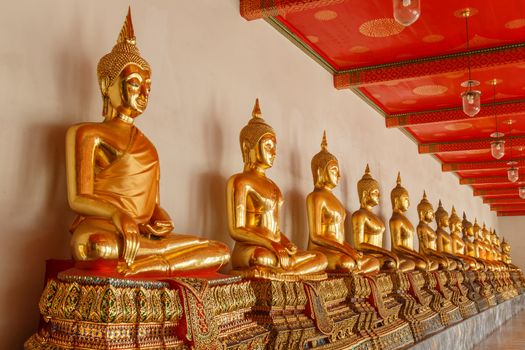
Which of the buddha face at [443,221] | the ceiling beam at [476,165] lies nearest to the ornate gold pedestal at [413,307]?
the buddha face at [443,221]

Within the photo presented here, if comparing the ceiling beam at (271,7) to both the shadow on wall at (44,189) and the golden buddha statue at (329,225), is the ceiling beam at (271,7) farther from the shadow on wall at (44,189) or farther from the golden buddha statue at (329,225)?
the shadow on wall at (44,189)

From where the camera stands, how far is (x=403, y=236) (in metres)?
6.48

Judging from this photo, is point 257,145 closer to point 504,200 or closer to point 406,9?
point 406,9

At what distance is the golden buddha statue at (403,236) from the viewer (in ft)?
19.4

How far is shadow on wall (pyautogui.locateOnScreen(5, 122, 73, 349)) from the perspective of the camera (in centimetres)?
233

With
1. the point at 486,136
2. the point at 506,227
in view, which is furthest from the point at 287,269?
the point at 506,227

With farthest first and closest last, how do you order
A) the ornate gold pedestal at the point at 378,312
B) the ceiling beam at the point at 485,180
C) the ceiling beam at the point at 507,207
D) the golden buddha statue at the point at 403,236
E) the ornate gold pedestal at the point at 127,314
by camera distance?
the ceiling beam at the point at 507,207
the ceiling beam at the point at 485,180
the golden buddha statue at the point at 403,236
the ornate gold pedestal at the point at 378,312
the ornate gold pedestal at the point at 127,314

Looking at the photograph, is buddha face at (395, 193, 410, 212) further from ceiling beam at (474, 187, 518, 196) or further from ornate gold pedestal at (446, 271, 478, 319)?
ceiling beam at (474, 187, 518, 196)

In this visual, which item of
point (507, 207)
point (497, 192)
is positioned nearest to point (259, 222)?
point (497, 192)

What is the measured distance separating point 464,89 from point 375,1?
2825mm

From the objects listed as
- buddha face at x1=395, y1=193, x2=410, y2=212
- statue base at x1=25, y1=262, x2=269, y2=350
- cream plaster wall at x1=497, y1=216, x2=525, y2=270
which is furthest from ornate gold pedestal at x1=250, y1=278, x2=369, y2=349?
cream plaster wall at x1=497, y1=216, x2=525, y2=270

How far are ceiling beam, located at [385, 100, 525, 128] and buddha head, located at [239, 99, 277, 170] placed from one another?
13.8ft

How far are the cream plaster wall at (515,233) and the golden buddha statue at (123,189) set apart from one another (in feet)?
61.4

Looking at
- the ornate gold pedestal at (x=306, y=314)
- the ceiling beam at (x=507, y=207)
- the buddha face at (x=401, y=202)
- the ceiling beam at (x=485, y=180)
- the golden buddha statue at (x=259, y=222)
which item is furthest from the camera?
the ceiling beam at (x=507, y=207)
